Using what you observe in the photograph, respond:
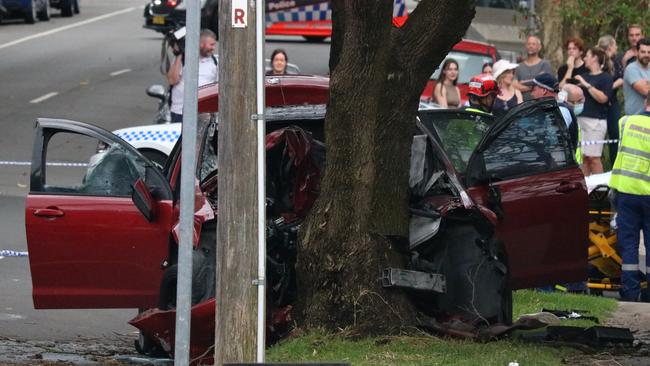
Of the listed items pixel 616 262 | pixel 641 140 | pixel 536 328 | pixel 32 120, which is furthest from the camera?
pixel 32 120

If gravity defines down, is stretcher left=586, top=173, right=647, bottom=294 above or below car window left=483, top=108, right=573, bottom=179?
below

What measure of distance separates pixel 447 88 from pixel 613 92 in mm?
2011

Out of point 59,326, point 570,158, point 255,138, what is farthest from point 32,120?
point 255,138

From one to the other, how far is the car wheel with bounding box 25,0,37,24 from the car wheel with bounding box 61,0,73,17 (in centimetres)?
223

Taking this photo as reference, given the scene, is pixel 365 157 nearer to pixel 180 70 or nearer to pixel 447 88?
pixel 180 70

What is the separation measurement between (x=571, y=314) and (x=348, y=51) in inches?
122

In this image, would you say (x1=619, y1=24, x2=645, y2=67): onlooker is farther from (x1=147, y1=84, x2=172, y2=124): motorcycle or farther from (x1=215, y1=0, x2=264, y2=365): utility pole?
(x1=215, y1=0, x2=264, y2=365): utility pole

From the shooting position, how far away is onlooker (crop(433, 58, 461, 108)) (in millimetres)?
16016

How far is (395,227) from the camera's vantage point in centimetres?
852

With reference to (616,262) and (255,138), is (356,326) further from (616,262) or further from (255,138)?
(616,262)

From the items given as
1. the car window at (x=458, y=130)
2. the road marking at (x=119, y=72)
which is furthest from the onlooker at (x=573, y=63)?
the road marking at (x=119, y=72)

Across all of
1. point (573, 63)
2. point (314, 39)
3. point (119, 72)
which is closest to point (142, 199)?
point (573, 63)

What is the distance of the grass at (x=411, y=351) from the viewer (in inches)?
308

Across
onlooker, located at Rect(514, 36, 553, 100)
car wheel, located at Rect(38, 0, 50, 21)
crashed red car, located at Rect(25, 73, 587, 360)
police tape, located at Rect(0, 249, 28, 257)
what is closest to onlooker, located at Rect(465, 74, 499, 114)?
crashed red car, located at Rect(25, 73, 587, 360)
